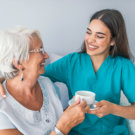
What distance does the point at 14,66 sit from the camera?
1.11 meters

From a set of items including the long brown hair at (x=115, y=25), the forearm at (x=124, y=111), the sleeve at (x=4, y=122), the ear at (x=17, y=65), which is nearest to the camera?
the sleeve at (x=4, y=122)

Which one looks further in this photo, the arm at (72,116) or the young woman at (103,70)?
the young woman at (103,70)

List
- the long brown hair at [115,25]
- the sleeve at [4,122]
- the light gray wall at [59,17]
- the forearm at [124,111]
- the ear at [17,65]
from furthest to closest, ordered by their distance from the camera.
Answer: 1. the light gray wall at [59,17]
2. the long brown hair at [115,25]
3. the forearm at [124,111]
4. the ear at [17,65]
5. the sleeve at [4,122]

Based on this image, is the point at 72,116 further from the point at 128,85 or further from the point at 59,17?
the point at 59,17

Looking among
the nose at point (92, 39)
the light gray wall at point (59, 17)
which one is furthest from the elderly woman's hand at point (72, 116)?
the light gray wall at point (59, 17)

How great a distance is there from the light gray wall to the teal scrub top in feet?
1.60

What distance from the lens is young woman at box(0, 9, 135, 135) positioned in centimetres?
132

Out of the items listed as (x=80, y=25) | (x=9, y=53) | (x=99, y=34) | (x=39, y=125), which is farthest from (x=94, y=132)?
(x=80, y=25)

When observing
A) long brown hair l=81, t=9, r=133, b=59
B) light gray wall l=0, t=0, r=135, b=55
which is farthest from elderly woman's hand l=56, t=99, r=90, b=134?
light gray wall l=0, t=0, r=135, b=55

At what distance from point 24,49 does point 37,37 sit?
0.12 m

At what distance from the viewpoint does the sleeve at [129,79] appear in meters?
1.36

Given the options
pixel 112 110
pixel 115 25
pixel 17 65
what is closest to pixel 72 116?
pixel 112 110

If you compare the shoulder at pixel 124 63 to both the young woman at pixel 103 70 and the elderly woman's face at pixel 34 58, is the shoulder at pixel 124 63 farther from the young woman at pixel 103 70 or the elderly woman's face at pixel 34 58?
the elderly woman's face at pixel 34 58

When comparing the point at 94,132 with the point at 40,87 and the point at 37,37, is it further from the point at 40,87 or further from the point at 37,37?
the point at 37,37
